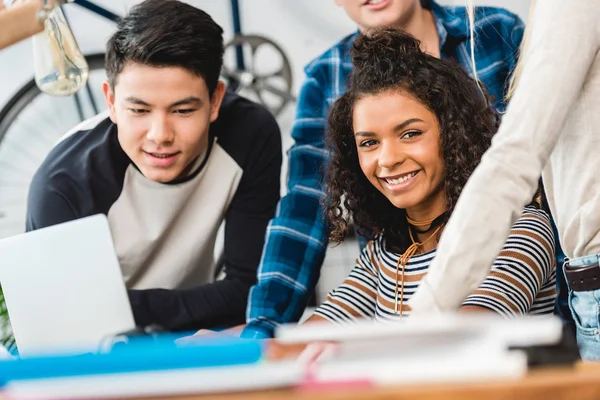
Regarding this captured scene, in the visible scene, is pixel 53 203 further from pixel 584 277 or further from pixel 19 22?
pixel 584 277

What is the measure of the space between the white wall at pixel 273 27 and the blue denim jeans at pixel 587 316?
2.00m

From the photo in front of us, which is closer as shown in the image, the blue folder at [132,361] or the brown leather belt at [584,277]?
the blue folder at [132,361]

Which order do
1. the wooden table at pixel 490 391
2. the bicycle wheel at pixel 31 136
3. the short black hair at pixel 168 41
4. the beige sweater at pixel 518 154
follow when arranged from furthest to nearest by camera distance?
the bicycle wheel at pixel 31 136
the short black hair at pixel 168 41
the beige sweater at pixel 518 154
the wooden table at pixel 490 391

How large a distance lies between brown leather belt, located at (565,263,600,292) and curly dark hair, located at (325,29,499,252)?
Result: 343mm

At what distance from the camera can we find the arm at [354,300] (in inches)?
56.0

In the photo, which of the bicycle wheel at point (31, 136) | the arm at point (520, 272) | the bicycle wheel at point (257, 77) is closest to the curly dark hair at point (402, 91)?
the arm at point (520, 272)

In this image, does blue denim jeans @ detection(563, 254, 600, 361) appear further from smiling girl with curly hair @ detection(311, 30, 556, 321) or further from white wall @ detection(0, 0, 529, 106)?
white wall @ detection(0, 0, 529, 106)

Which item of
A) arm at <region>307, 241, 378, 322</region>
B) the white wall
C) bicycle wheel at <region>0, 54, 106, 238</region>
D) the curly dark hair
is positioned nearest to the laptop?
arm at <region>307, 241, 378, 322</region>

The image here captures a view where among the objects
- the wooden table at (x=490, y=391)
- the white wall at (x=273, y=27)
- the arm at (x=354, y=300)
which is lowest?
the arm at (x=354, y=300)

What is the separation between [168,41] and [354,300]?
670 mm

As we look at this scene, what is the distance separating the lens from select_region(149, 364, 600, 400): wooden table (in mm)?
473

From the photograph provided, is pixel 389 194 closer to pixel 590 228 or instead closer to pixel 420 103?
pixel 420 103

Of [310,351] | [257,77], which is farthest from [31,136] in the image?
[310,351]

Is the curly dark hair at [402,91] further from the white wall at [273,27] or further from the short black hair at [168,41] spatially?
the white wall at [273,27]
